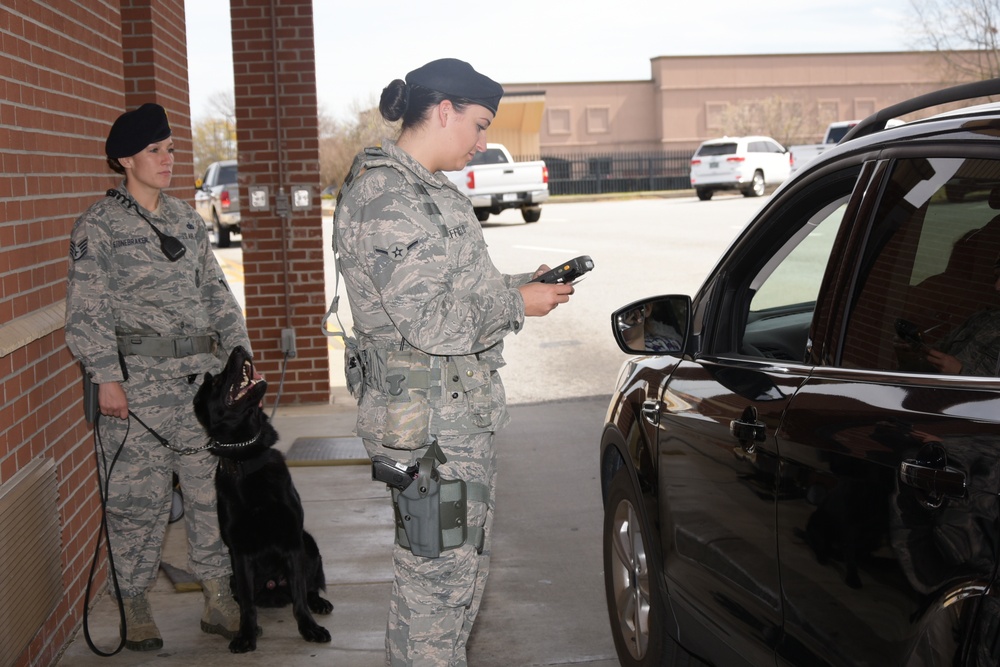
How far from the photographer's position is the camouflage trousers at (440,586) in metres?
3.12

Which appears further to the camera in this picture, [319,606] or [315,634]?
[319,606]

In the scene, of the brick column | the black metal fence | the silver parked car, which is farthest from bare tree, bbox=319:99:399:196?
the brick column

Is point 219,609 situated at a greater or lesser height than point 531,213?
lesser

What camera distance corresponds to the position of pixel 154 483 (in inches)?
180

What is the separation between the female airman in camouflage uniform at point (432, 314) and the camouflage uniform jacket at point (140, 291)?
1.55 meters

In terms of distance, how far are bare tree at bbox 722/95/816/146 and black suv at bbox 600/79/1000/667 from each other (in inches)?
2163

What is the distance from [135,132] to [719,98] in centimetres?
5926

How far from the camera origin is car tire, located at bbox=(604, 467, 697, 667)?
3.53 m

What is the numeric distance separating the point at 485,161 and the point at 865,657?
2399 cm

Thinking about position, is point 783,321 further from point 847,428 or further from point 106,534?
point 106,534

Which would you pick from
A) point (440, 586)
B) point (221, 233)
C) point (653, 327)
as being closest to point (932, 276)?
point (653, 327)

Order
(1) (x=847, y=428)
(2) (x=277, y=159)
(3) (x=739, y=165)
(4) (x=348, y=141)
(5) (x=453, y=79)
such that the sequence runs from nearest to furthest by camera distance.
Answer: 1. (1) (x=847, y=428)
2. (5) (x=453, y=79)
3. (2) (x=277, y=159)
4. (3) (x=739, y=165)
5. (4) (x=348, y=141)

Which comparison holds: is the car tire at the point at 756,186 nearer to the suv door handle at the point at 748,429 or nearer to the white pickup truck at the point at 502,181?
the white pickup truck at the point at 502,181

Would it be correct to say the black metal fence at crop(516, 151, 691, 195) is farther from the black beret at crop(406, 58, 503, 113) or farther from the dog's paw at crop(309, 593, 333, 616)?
the black beret at crop(406, 58, 503, 113)
